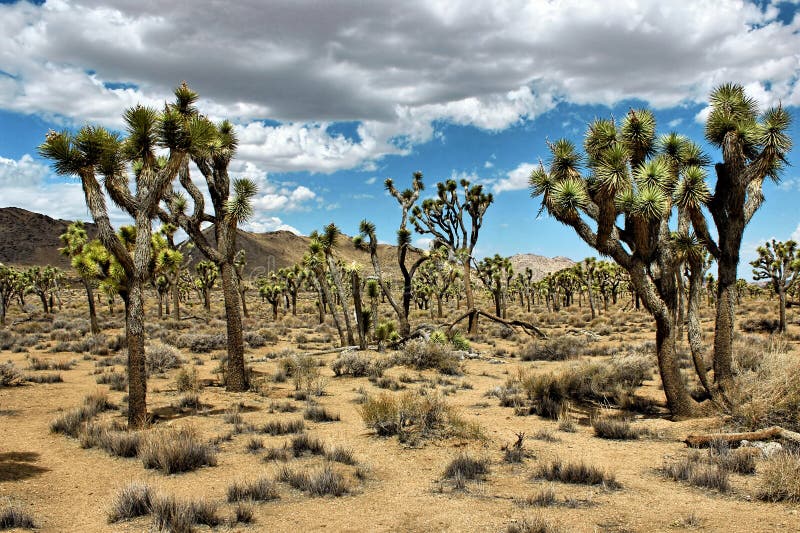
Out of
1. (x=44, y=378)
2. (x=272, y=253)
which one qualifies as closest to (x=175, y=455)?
(x=44, y=378)

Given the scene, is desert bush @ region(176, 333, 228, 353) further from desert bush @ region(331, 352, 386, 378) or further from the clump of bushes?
the clump of bushes

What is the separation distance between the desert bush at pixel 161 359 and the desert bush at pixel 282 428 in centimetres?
855

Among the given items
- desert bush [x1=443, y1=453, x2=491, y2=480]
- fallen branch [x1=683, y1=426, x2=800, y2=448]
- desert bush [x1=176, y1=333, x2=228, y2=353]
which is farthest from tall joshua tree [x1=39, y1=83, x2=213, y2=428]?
desert bush [x1=176, y1=333, x2=228, y2=353]

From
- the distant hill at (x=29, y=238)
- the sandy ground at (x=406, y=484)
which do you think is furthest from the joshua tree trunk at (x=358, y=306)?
the distant hill at (x=29, y=238)

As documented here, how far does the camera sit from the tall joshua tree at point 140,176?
9.89 metres

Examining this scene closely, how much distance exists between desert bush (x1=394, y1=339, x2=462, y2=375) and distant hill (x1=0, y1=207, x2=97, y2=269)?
117291mm

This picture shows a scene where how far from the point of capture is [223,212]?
544 inches

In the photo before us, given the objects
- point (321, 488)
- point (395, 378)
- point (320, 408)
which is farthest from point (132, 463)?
point (395, 378)

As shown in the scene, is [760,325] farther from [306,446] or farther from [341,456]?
[306,446]

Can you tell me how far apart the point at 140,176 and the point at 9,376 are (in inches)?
320

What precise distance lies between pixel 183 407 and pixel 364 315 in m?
10.9

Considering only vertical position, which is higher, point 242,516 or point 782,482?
point 782,482

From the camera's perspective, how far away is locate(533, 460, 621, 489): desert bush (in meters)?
7.21

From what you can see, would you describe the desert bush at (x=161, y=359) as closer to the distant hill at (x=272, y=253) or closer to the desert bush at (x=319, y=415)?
the desert bush at (x=319, y=415)
